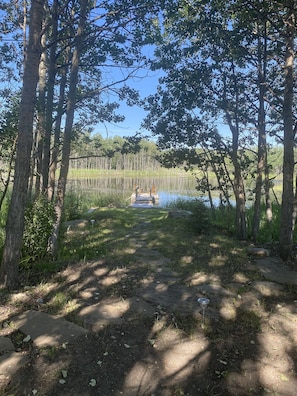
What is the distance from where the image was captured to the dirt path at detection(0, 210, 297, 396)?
214 centimetres

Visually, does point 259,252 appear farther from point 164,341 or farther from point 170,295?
point 164,341

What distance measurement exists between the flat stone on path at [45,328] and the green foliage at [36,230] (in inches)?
55.4

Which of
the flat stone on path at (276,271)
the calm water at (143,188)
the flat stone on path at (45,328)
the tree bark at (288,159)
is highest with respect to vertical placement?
the tree bark at (288,159)

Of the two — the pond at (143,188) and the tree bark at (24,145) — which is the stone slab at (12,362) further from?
the pond at (143,188)

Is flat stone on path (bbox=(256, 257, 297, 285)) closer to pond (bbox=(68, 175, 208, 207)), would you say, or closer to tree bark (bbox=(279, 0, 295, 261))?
tree bark (bbox=(279, 0, 295, 261))

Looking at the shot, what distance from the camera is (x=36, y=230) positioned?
14.5 feet

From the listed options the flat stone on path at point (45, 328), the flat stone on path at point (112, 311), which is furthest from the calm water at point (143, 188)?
the flat stone on path at point (45, 328)

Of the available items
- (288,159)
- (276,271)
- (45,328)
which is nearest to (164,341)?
(45,328)

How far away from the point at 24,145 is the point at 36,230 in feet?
4.65

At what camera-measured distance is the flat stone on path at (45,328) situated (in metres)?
2.61

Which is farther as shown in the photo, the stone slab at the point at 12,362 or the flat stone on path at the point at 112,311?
the flat stone on path at the point at 112,311

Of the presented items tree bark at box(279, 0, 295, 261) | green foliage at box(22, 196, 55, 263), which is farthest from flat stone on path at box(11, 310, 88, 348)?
tree bark at box(279, 0, 295, 261)

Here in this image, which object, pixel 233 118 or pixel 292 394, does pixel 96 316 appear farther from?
pixel 233 118

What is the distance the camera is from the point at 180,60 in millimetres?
6926
